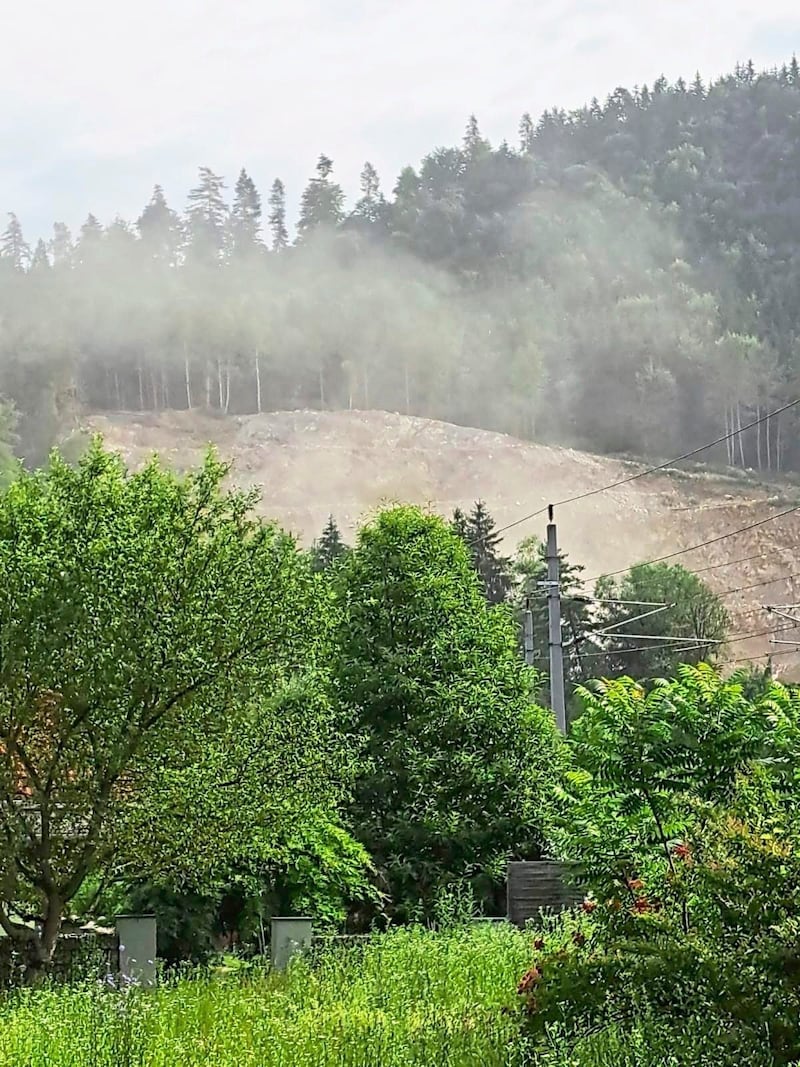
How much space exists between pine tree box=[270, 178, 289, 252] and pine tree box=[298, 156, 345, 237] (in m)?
1.64

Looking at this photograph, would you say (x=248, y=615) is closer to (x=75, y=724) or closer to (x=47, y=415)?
(x=75, y=724)

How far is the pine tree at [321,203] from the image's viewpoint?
378 ft

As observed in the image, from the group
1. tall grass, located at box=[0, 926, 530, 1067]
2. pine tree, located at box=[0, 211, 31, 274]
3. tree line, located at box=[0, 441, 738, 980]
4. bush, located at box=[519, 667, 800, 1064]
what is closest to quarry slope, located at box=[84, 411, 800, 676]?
pine tree, located at box=[0, 211, 31, 274]

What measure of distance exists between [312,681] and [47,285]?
310ft

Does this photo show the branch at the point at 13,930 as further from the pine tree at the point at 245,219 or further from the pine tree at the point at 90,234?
the pine tree at the point at 245,219

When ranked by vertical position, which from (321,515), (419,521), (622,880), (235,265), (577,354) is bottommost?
(622,880)

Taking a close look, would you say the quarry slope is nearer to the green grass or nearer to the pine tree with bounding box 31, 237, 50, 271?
the pine tree with bounding box 31, 237, 50, 271

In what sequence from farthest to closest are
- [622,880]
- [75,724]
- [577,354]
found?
[577,354], [75,724], [622,880]

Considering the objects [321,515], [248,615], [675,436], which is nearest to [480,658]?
[248,615]

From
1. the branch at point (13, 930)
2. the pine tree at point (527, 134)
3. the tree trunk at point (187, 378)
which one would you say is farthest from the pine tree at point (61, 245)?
the branch at point (13, 930)

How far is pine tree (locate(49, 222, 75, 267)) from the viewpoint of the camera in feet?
342

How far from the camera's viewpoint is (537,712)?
18.3 m

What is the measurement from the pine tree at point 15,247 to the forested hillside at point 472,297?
183mm

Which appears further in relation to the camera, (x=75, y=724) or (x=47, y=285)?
(x=47, y=285)
